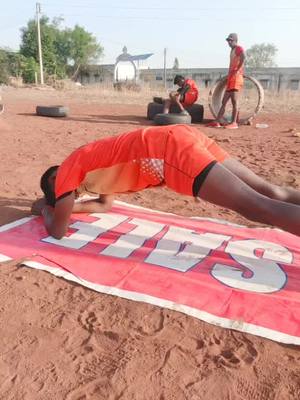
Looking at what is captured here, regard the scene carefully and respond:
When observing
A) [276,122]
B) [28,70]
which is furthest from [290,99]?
[28,70]

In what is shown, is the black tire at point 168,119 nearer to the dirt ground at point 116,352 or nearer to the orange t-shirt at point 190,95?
the orange t-shirt at point 190,95

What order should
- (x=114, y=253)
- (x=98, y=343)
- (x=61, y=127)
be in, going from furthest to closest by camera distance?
(x=61, y=127)
(x=114, y=253)
(x=98, y=343)

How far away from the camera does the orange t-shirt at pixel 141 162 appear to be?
2.49 metres

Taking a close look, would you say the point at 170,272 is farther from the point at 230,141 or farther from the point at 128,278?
the point at 230,141

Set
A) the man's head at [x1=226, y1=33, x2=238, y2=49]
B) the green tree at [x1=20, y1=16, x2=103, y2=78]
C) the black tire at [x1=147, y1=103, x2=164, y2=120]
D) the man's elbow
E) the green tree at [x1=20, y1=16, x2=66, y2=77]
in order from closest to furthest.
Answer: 1. the man's elbow
2. the man's head at [x1=226, y1=33, x2=238, y2=49]
3. the black tire at [x1=147, y1=103, x2=164, y2=120]
4. the green tree at [x1=20, y1=16, x2=66, y2=77]
5. the green tree at [x1=20, y1=16, x2=103, y2=78]

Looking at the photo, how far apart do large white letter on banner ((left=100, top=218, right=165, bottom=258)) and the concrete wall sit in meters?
27.9

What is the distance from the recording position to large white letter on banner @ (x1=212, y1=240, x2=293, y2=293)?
2613 millimetres

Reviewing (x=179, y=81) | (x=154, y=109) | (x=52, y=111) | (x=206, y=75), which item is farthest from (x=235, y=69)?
(x=206, y=75)

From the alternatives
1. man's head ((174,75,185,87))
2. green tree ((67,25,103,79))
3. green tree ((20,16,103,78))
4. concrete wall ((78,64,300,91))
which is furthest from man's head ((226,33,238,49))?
green tree ((67,25,103,79))

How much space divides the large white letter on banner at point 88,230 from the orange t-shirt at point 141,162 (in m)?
0.44

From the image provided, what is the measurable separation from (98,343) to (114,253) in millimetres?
975

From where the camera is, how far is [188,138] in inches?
101

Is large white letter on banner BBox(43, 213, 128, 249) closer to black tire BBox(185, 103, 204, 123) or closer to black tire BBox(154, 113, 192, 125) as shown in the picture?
black tire BBox(154, 113, 192, 125)

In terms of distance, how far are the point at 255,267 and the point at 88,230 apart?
132cm
